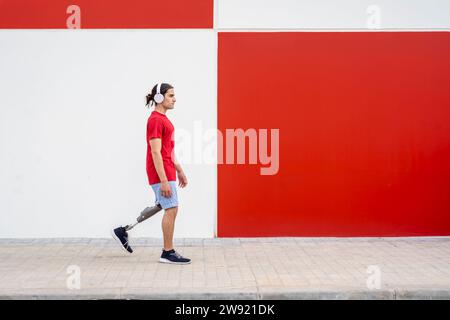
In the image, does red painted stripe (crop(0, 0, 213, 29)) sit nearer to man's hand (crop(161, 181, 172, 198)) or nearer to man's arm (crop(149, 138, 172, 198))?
man's arm (crop(149, 138, 172, 198))

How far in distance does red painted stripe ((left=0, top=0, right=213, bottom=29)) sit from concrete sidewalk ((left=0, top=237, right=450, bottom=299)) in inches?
113

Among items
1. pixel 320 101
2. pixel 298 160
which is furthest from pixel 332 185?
pixel 320 101

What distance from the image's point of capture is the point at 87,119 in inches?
354

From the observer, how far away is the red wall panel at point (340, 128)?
353 inches

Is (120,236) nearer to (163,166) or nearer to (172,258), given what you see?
(172,258)

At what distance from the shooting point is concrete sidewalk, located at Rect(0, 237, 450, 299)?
590 centimetres

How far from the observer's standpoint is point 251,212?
9.00 meters

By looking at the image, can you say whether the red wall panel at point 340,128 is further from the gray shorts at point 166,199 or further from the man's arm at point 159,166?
the man's arm at point 159,166

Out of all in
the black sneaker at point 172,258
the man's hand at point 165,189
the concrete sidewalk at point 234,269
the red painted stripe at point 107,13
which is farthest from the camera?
the red painted stripe at point 107,13

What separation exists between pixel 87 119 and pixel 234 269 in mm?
3264

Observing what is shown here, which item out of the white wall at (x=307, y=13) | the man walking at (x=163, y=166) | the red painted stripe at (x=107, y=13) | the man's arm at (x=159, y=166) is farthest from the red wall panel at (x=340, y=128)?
the man's arm at (x=159, y=166)

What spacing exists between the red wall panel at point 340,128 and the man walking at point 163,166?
5.75 ft

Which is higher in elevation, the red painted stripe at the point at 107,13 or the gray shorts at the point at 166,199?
the red painted stripe at the point at 107,13

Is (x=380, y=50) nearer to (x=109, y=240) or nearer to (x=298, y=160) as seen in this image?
(x=298, y=160)
